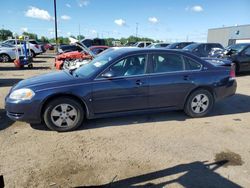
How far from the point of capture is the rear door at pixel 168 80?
5.30 meters

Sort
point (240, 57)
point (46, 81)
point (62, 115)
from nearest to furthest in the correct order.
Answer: point (62, 115), point (46, 81), point (240, 57)

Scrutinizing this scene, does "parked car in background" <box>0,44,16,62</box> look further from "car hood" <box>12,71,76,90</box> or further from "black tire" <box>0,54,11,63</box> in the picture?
"car hood" <box>12,71,76,90</box>

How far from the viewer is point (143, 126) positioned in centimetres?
521

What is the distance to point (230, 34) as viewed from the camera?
52.8 m

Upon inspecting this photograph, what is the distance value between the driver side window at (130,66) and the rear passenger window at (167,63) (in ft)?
0.89

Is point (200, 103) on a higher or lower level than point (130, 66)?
lower

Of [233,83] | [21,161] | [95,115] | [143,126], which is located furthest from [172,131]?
[21,161]

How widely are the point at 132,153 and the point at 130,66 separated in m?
1.92

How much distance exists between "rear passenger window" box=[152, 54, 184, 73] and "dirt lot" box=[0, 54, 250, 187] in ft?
3.64

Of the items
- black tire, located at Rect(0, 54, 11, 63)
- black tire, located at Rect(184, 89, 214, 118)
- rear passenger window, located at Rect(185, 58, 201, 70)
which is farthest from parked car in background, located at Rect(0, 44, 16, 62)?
black tire, located at Rect(184, 89, 214, 118)

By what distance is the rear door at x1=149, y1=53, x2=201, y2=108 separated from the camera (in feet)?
17.4

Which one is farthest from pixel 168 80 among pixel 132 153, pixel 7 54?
pixel 7 54

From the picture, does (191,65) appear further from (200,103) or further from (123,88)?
(123,88)

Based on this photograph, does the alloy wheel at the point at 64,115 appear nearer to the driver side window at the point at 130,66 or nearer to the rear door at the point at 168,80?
the driver side window at the point at 130,66
